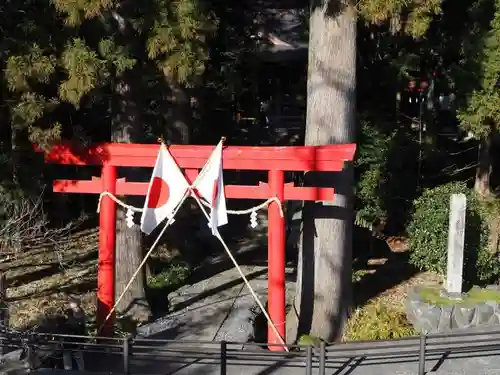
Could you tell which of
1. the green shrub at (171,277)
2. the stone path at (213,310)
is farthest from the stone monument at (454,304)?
the green shrub at (171,277)

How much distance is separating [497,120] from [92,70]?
7.10m

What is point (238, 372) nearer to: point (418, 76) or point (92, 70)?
point (92, 70)

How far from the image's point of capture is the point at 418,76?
20.8 meters

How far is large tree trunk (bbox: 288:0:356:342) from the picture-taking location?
1033cm

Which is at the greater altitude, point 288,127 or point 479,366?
point 288,127

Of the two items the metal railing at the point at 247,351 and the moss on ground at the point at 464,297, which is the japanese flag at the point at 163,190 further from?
the moss on ground at the point at 464,297

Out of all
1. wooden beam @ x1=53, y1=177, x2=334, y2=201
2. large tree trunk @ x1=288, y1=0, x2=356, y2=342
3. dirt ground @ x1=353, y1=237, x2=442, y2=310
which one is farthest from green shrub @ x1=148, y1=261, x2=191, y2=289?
wooden beam @ x1=53, y1=177, x2=334, y2=201

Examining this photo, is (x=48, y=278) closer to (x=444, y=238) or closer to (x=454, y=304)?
(x=444, y=238)

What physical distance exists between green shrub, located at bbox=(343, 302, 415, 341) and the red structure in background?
4.28 feet

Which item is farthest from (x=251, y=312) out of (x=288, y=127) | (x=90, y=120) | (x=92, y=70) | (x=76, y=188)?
(x=288, y=127)

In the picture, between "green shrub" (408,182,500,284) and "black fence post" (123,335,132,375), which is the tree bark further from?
"black fence post" (123,335,132,375)

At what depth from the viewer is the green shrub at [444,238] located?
11664mm

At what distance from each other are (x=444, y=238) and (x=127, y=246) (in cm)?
526

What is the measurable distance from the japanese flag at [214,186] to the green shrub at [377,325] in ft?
8.89
